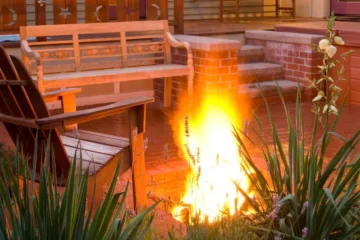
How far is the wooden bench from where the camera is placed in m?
7.25

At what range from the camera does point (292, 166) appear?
3234 millimetres

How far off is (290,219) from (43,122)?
131cm

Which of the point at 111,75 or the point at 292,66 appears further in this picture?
the point at 292,66

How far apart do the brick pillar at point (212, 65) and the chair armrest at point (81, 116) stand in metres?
3.79

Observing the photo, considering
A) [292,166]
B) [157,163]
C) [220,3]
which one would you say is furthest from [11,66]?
[220,3]

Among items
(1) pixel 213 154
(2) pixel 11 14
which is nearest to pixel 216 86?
(2) pixel 11 14

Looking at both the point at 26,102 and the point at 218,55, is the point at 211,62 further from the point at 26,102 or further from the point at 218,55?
the point at 26,102

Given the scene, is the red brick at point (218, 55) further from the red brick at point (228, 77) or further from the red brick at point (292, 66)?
the red brick at point (292, 66)

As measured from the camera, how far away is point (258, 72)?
8.69 meters

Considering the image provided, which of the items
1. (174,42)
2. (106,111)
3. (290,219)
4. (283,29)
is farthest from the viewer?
(283,29)

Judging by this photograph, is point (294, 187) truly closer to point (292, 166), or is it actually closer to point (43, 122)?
point (292, 166)

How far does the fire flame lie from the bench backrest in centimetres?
83

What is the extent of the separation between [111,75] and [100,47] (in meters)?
0.61

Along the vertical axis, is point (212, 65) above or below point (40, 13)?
below
